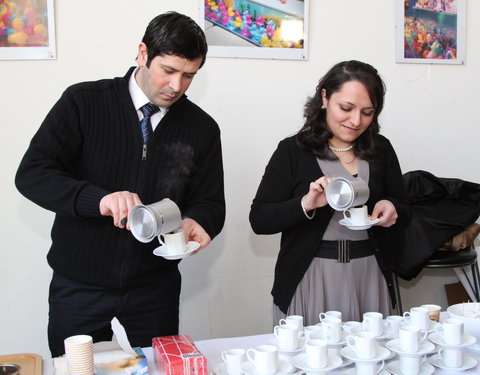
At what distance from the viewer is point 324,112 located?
212 centimetres

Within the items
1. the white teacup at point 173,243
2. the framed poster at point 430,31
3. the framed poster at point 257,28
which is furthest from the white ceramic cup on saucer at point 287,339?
the framed poster at point 430,31

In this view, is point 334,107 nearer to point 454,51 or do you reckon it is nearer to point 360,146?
point 360,146

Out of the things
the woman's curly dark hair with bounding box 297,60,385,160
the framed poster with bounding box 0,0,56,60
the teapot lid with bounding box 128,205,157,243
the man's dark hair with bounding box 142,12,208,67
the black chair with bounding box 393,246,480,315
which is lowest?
the black chair with bounding box 393,246,480,315

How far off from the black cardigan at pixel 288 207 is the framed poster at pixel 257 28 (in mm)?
869

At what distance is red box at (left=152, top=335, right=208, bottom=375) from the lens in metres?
1.27

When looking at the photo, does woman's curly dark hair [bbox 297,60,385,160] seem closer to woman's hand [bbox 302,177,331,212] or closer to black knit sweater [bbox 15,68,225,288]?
woman's hand [bbox 302,177,331,212]

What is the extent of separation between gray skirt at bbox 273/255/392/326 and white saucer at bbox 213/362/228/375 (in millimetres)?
624

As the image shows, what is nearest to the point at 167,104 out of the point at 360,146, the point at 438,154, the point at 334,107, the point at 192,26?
the point at 192,26

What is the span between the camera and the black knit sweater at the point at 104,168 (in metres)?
1.66

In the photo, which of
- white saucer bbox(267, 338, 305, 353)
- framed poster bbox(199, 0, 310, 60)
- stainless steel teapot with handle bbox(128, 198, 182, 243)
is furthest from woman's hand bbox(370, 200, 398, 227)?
framed poster bbox(199, 0, 310, 60)

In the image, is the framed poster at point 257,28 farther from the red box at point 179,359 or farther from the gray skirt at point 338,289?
the red box at point 179,359

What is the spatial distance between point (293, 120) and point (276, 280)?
3.58 feet

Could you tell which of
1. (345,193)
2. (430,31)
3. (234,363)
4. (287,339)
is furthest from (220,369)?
(430,31)

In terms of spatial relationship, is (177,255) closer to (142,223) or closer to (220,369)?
(142,223)
